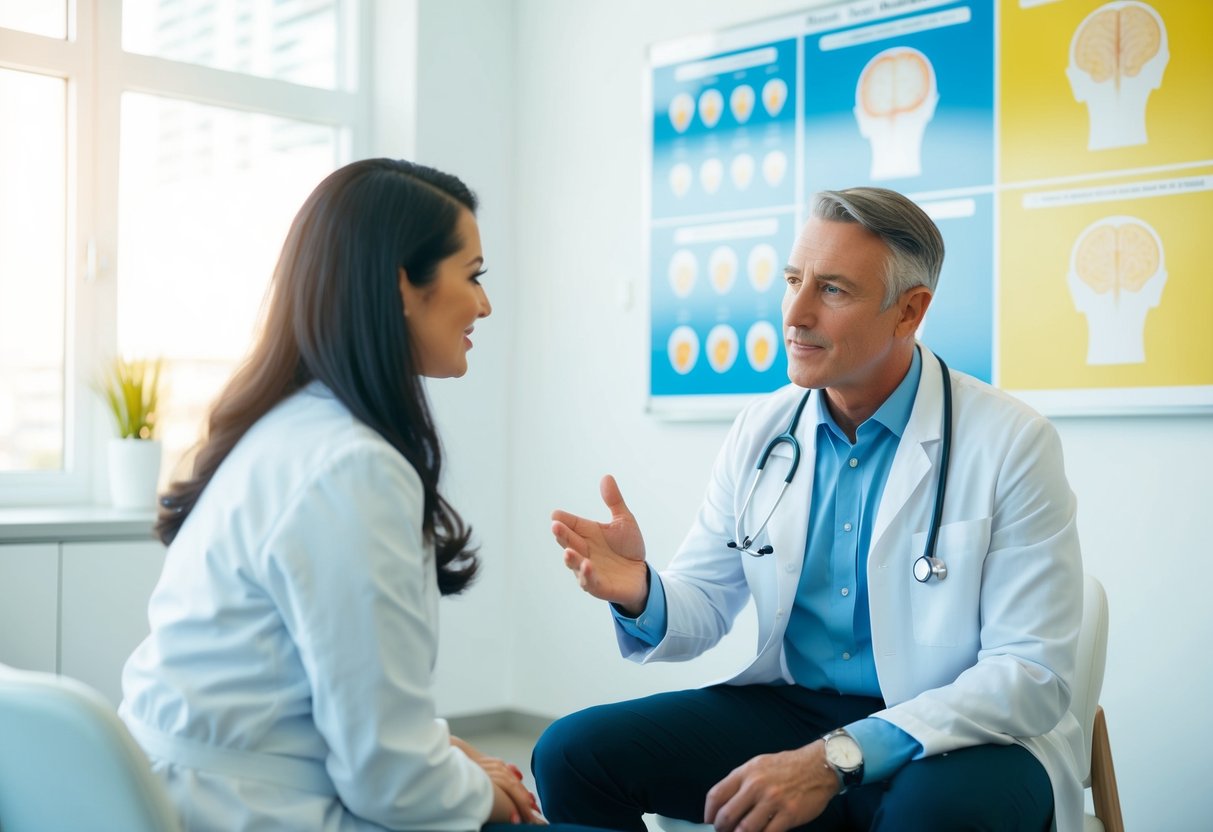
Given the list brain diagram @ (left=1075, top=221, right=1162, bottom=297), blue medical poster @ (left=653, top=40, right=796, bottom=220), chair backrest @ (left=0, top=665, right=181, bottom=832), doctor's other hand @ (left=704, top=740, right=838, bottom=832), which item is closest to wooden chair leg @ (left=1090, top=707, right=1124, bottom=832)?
doctor's other hand @ (left=704, top=740, right=838, bottom=832)

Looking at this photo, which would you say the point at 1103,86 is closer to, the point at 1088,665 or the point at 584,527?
the point at 1088,665

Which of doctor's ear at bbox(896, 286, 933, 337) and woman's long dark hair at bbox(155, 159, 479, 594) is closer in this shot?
woman's long dark hair at bbox(155, 159, 479, 594)

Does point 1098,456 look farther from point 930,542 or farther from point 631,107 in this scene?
point 631,107

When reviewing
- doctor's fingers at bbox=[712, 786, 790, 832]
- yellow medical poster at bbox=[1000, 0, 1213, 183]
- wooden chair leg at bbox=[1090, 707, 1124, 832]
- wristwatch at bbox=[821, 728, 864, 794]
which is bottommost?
wooden chair leg at bbox=[1090, 707, 1124, 832]

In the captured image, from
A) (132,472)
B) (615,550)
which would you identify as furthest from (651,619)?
(132,472)

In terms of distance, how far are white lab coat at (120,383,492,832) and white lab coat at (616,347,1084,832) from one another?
0.75 meters

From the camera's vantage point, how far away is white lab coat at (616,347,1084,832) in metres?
1.62

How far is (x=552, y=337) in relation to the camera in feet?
12.7

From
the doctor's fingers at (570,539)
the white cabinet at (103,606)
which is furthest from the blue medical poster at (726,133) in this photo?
the white cabinet at (103,606)

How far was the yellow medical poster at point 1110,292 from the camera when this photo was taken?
8.15 ft

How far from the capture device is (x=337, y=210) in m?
1.31

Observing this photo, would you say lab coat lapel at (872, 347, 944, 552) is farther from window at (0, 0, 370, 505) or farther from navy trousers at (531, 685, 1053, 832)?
window at (0, 0, 370, 505)

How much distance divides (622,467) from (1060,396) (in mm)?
1389

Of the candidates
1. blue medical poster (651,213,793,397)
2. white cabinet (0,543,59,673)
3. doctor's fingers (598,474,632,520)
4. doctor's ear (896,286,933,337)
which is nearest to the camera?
doctor's fingers (598,474,632,520)
